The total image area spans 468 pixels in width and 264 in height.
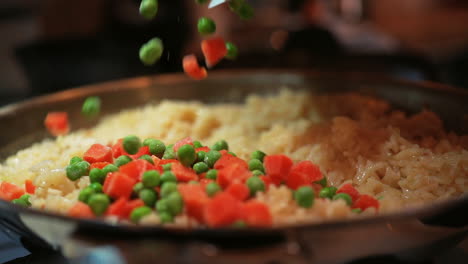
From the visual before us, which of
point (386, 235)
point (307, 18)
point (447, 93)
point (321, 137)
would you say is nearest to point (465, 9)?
point (307, 18)

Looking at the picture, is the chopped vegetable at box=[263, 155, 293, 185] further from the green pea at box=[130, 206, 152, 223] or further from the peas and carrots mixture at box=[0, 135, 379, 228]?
the green pea at box=[130, 206, 152, 223]

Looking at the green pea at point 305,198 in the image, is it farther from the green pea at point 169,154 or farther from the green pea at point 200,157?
the green pea at point 169,154

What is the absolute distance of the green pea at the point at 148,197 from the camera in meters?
1.82

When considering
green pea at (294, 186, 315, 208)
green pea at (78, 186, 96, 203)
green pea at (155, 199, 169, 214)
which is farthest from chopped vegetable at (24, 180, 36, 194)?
green pea at (294, 186, 315, 208)

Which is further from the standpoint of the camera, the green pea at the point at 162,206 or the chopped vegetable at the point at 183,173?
the chopped vegetable at the point at 183,173

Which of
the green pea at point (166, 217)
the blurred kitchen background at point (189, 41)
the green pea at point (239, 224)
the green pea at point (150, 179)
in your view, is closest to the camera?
the green pea at point (239, 224)

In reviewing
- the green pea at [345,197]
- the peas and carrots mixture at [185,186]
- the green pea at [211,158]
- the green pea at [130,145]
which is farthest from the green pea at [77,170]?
the green pea at [345,197]

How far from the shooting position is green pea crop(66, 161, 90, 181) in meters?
2.21

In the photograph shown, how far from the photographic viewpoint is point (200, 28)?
246 cm

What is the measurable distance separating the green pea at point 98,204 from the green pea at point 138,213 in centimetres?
13

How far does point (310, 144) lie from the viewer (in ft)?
9.11

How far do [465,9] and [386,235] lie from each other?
30.4 ft

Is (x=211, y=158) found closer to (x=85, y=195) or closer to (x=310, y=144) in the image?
(x=85, y=195)

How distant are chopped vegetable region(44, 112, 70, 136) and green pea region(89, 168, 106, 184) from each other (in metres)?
1.30
